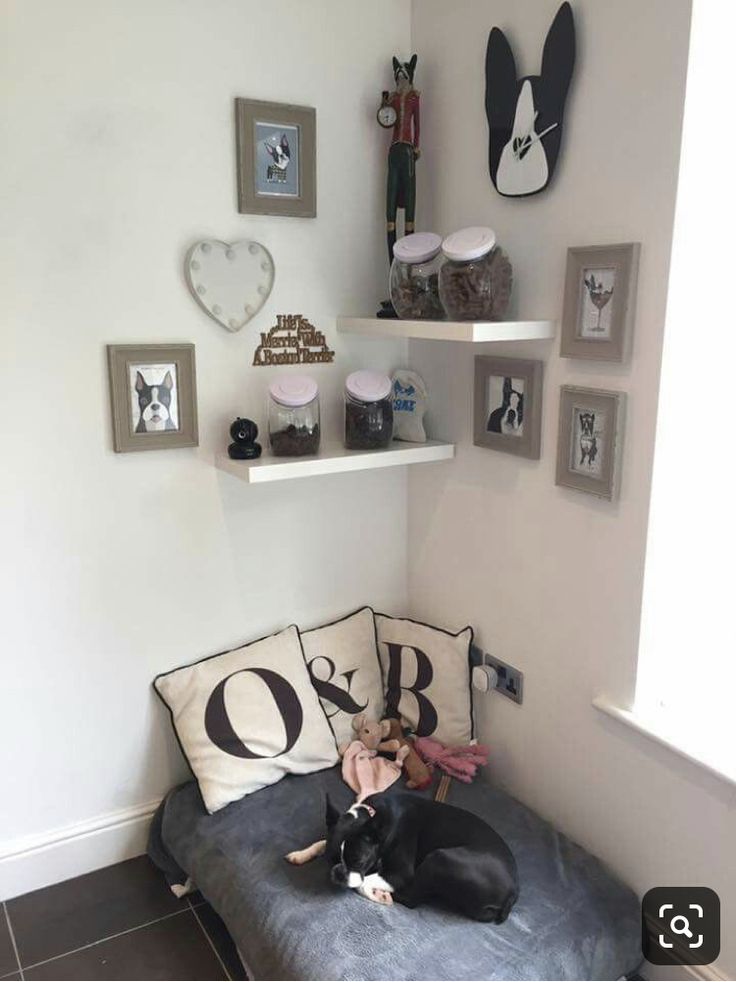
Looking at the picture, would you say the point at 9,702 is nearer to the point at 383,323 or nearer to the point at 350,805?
the point at 350,805

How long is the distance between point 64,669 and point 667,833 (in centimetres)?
143

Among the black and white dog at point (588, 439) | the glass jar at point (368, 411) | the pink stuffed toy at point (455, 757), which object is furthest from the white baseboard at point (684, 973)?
the glass jar at point (368, 411)

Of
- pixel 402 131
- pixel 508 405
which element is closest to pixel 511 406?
pixel 508 405

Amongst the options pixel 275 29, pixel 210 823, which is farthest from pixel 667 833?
pixel 275 29

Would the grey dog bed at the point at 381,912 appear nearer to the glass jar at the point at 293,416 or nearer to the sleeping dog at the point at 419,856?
the sleeping dog at the point at 419,856

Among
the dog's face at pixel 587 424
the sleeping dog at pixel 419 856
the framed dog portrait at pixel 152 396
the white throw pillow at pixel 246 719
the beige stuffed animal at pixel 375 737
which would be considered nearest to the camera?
the sleeping dog at pixel 419 856

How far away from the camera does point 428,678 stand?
226 centimetres

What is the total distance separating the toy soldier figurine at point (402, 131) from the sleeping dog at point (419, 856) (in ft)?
4.56

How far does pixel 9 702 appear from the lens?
192cm

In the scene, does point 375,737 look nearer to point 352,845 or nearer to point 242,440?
point 352,845

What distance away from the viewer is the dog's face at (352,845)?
1.69m

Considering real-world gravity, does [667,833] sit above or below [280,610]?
below

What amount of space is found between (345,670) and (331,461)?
2.10 feet

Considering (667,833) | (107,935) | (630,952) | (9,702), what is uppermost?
(9,702)
